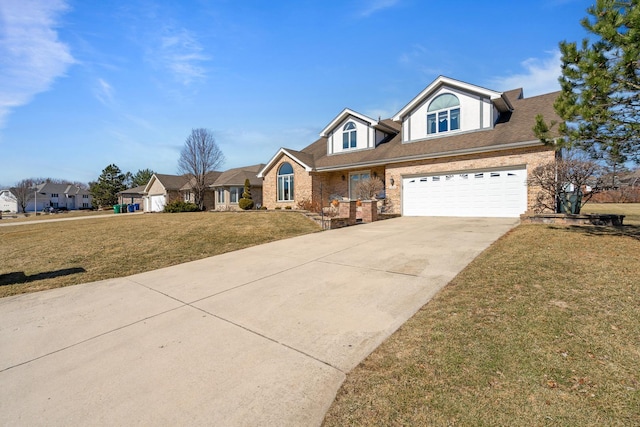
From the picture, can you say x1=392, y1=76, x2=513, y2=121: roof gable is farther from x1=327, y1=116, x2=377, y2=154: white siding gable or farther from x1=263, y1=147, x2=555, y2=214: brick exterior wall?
x1=263, y1=147, x2=555, y2=214: brick exterior wall

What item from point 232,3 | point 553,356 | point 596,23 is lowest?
point 553,356

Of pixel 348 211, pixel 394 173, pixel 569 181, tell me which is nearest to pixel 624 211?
pixel 569 181

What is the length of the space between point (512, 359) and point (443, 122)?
15908 millimetres

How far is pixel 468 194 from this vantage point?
14.5m

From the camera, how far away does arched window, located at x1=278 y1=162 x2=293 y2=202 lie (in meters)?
21.7

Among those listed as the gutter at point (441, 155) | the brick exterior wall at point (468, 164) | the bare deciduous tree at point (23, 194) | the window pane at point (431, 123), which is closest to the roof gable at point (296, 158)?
the gutter at point (441, 155)

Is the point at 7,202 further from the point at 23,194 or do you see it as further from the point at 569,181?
the point at 569,181

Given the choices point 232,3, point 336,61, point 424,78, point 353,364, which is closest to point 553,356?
point 353,364

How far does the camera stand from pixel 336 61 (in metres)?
14.5

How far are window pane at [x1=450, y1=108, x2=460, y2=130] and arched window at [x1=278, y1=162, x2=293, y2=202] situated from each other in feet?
36.4

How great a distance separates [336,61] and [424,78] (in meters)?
5.77

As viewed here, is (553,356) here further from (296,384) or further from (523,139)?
(523,139)

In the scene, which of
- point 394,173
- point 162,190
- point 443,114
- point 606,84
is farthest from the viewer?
point 162,190

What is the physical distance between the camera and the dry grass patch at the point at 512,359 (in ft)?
6.93
